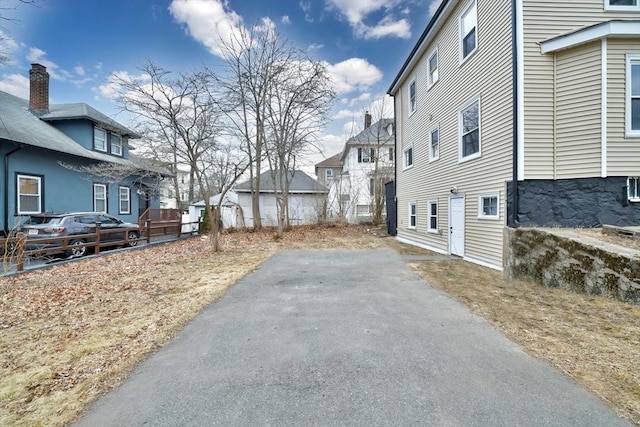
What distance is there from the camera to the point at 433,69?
12.0m

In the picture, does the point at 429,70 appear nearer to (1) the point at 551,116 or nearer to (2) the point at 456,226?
(1) the point at 551,116

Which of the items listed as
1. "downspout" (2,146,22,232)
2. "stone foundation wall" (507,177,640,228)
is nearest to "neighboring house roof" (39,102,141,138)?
"downspout" (2,146,22,232)

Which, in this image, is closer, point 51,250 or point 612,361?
point 612,361

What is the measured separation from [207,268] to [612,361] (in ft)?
27.3

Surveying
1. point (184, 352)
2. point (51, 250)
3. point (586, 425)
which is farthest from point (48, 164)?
point (586, 425)

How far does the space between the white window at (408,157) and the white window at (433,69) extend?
10.8 feet

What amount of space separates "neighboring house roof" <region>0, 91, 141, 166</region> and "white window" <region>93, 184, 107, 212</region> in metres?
1.56

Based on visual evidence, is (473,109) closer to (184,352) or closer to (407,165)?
(407,165)

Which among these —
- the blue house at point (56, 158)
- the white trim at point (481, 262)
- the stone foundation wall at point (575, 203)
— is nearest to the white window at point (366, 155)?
the blue house at point (56, 158)

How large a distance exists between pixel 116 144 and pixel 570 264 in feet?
71.7

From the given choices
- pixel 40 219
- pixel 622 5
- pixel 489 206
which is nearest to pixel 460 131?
pixel 489 206

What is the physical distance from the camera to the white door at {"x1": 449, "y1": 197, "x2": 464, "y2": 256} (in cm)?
980

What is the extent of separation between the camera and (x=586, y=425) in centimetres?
223

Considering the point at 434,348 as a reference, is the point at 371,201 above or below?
above
